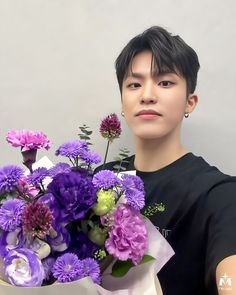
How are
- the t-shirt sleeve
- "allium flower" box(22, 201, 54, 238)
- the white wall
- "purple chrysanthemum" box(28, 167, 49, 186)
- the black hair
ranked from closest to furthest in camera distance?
"allium flower" box(22, 201, 54, 238)
"purple chrysanthemum" box(28, 167, 49, 186)
the t-shirt sleeve
the black hair
the white wall

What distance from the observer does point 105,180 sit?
66cm

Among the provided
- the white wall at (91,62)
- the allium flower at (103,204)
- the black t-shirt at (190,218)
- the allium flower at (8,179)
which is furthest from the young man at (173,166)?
the allium flower at (8,179)

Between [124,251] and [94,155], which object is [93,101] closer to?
[94,155]

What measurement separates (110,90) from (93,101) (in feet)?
0.24

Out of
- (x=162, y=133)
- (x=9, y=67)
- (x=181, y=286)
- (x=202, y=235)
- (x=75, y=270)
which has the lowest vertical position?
(x=181, y=286)

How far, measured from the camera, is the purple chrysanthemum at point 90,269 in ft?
1.94

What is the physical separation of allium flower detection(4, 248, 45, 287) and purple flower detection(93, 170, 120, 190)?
0.16 m

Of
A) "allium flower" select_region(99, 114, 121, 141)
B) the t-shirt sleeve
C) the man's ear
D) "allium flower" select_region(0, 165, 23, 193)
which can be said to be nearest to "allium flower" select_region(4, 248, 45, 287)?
"allium flower" select_region(0, 165, 23, 193)

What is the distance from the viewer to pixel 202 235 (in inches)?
36.7

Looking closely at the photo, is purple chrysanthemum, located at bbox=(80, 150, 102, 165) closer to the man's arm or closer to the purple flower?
the purple flower

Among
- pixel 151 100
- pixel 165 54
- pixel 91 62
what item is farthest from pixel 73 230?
pixel 91 62

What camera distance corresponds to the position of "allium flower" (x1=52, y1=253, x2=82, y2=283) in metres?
0.57

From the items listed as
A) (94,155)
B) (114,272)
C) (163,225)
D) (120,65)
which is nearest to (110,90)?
(120,65)

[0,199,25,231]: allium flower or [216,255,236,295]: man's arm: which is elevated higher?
[0,199,25,231]: allium flower
